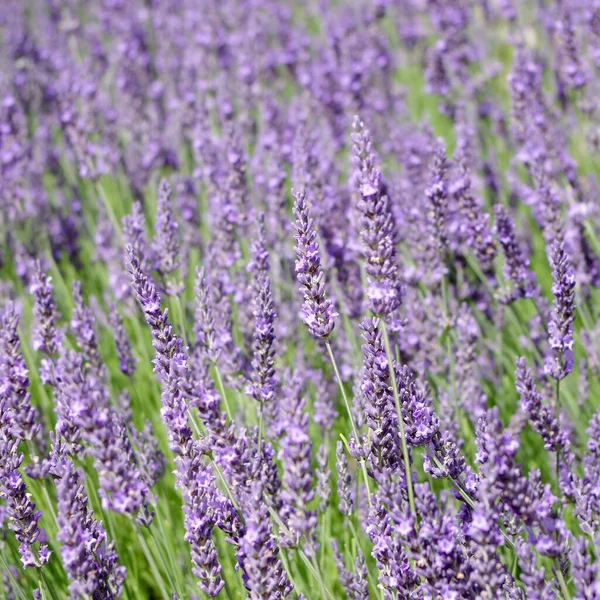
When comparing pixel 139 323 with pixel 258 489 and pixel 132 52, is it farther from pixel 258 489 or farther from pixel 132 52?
pixel 132 52

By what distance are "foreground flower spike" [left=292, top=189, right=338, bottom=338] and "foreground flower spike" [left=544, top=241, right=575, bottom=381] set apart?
2.20ft

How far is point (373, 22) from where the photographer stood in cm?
572

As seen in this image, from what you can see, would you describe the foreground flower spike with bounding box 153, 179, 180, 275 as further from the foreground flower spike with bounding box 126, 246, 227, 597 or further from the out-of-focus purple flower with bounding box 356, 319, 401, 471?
the out-of-focus purple flower with bounding box 356, 319, 401, 471

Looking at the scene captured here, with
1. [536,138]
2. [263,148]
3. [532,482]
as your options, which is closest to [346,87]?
[263,148]

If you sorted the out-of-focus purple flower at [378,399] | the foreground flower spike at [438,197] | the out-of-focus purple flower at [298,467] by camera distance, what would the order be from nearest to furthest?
the out-of-focus purple flower at [298,467]
the out-of-focus purple flower at [378,399]
the foreground flower spike at [438,197]

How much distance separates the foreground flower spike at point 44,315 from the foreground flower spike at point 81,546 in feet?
1.77

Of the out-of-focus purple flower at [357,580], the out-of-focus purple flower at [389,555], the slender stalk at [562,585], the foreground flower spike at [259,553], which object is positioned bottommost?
the out-of-focus purple flower at [357,580]

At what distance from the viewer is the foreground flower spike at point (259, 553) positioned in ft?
6.01

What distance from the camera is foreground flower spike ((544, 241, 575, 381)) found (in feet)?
7.57

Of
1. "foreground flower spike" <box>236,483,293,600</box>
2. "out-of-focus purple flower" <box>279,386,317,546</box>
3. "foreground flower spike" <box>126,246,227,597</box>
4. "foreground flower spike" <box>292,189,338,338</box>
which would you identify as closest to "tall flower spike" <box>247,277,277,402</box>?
"foreground flower spike" <box>292,189,338,338</box>

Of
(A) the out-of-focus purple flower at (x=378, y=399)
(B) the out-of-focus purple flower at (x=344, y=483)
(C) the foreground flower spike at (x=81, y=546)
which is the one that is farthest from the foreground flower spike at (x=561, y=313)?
(C) the foreground flower spike at (x=81, y=546)

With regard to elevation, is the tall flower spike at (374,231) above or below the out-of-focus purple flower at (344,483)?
above

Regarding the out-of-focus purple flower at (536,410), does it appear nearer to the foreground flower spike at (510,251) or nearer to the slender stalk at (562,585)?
the slender stalk at (562,585)

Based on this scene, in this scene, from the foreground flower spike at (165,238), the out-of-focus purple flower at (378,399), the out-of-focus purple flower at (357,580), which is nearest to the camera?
the out-of-focus purple flower at (378,399)
